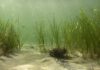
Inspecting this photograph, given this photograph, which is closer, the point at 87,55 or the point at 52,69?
the point at 52,69

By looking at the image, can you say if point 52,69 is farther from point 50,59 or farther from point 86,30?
point 86,30

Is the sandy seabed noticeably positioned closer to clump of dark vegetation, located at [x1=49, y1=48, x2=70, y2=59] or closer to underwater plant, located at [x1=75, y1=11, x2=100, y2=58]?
clump of dark vegetation, located at [x1=49, y1=48, x2=70, y2=59]

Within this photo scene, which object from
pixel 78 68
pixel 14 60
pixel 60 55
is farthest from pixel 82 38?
pixel 14 60

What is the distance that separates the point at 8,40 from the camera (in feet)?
19.0

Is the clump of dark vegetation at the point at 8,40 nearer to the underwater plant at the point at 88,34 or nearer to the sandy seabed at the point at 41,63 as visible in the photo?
the sandy seabed at the point at 41,63

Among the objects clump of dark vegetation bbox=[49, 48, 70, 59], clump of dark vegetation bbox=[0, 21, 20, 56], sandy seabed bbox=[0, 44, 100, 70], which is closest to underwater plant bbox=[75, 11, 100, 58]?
sandy seabed bbox=[0, 44, 100, 70]

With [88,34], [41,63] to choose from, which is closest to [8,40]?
[41,63]

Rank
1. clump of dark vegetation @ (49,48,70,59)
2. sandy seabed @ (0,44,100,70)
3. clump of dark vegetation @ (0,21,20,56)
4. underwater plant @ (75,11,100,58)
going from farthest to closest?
Result: 1. clump of dark vegetation @ (0,21,20,56)
2. clump of dark vegetation @ (49,48,70,59)
3. underwater plant @ (75,11,100,58)
4. sandy seabed @ (0,44,100,70)

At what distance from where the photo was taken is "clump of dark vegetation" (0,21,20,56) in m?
5.59

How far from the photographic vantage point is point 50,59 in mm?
4770

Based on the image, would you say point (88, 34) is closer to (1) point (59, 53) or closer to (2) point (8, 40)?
(1) point (59, 53)

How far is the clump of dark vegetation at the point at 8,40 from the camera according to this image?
18.3 feet

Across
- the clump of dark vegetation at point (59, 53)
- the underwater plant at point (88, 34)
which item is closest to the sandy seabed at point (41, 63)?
the clump of dark vegetation at point (59, 53)

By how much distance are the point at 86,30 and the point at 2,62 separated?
1.89 m
